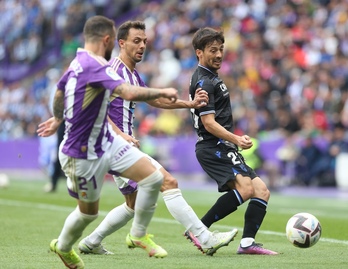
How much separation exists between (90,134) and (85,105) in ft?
0.82

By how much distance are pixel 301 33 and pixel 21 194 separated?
10046 millimetres

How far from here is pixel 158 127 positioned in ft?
87.5

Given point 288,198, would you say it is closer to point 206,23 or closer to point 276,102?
point 276,102

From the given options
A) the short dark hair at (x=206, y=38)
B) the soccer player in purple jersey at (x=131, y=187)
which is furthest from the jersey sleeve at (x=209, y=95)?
the short dark hair at (x=206, y=38)

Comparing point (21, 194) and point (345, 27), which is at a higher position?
point (345, 27)

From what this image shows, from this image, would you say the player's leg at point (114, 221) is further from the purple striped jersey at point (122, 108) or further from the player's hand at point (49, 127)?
the player's hand at point (49, 127)

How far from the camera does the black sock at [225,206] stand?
9.23m

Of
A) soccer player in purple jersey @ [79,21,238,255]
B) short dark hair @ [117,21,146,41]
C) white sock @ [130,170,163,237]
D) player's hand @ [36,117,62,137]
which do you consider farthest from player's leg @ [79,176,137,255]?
short dark hair @ [117,21,146,41]

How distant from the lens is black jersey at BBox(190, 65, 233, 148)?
30.1ft

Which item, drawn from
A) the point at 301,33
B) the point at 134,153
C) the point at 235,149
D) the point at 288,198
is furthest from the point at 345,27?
the point at 134,153

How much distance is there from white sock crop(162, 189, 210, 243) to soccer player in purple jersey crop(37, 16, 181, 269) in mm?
1059

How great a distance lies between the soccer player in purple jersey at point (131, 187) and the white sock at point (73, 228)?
3.68 ft

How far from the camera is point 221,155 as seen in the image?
30.7ft

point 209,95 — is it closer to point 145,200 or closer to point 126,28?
point 126,28
